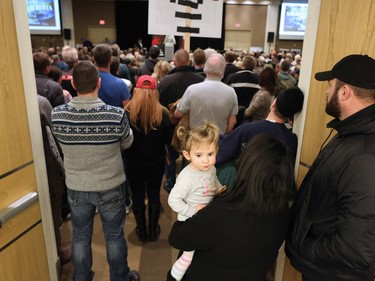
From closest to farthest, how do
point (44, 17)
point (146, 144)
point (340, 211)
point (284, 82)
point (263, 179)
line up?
point (263, 179), point (340, 211), point (146, 144), point (284, 82), point (44, 17)

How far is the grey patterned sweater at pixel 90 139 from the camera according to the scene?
5.98 feet

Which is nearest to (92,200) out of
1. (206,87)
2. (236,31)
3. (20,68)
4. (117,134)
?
(117,134)

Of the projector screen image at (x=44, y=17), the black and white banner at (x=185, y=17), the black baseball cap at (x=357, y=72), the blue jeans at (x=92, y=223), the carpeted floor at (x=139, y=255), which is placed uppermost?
the projector screen image at (x=44, y=17)

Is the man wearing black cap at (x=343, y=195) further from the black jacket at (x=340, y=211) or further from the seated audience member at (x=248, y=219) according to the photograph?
the seated audience member at (x=248, y=219)

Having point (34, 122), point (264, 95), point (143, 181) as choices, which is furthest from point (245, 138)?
point (264, 95)

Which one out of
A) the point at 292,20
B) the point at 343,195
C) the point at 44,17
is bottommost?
the point at 343,195

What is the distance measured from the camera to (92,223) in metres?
2.13

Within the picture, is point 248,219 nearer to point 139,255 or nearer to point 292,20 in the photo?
point 139,255

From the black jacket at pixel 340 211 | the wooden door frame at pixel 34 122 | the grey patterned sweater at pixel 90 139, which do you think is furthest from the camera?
the grey patterned sweater at pixel 90 139

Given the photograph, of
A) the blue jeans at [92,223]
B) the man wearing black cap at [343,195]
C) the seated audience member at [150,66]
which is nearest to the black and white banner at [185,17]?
the seated audience member at [150,66]

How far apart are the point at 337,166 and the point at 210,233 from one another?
0.57 metres

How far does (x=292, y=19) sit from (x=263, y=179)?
1761cm

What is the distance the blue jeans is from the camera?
2006 mm

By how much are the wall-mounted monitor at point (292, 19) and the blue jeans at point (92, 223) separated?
658 inches
